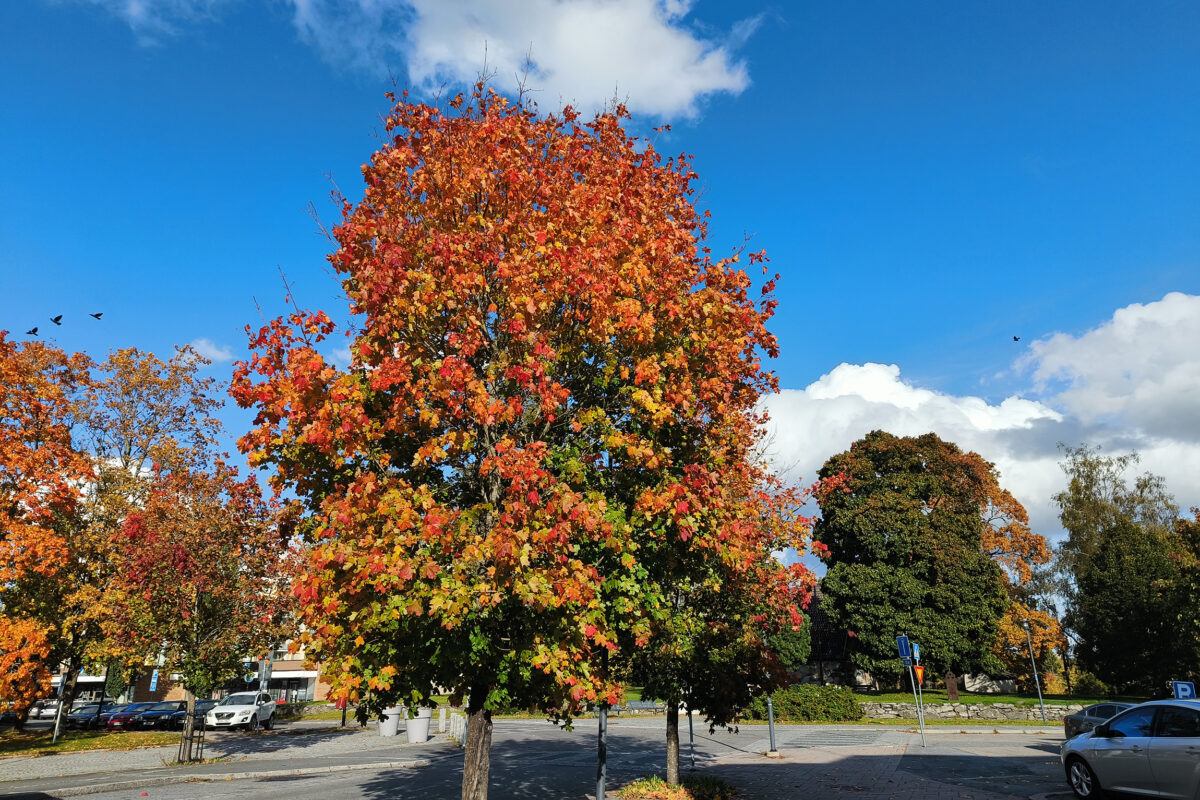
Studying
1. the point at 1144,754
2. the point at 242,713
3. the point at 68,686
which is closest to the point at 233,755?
the point at 242,713

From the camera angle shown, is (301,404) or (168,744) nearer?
(301,404)

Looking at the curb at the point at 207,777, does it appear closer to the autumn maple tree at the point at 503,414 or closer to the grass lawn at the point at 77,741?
the grass lawn at the point at 77,741

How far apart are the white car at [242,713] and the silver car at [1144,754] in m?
32.9

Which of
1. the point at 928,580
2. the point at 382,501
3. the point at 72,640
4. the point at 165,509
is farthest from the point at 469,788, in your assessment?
the point at 928,580

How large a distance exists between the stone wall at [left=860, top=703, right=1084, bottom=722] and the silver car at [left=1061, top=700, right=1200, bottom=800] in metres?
21.8

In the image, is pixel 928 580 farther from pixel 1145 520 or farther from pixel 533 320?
pixel 533 320

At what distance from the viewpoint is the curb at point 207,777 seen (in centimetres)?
1379

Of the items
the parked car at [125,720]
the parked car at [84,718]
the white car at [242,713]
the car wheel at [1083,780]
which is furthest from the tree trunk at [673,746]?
the parked car at [84,718]

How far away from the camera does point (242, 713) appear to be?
3128 centimetres

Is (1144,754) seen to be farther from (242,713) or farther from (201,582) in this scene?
(242,713)

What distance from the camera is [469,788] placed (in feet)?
25.6

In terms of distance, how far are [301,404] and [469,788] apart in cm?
492

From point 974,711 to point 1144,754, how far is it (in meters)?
24.6

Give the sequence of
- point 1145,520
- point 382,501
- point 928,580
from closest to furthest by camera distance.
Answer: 1. point 382,501
2. point 928,580
3. point 1145,520
